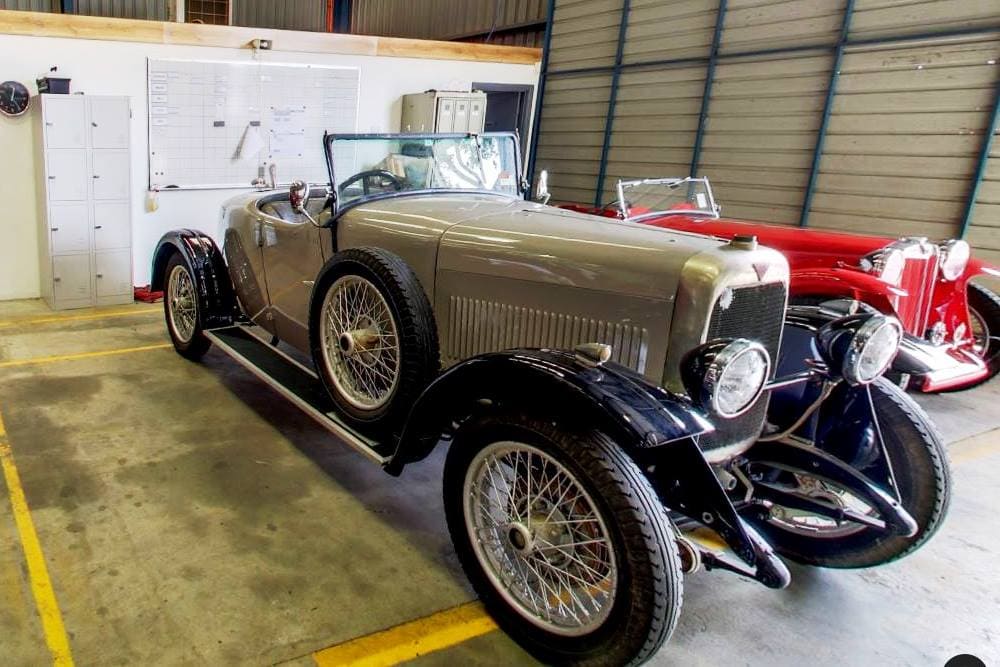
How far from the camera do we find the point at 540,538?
6.59 ft

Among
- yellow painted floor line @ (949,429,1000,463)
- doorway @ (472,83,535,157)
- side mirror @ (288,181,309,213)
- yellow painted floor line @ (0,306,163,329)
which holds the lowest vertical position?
yellow painted floor line @ (0,306,163,329)

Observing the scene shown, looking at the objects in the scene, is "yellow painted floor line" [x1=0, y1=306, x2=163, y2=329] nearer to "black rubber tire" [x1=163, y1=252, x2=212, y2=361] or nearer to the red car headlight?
"black rubber tire" [x1=163, y1=252, x2=212, y2=361]

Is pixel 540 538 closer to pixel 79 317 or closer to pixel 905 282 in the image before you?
pixel 905 282

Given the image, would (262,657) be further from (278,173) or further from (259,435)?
(278,173)

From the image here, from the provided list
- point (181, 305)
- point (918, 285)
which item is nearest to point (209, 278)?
point (181, 305)

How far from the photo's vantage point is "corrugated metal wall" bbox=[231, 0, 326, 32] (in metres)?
14.2

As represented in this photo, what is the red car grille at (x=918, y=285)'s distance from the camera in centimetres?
438

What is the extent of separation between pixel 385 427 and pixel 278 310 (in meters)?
Answer: 1.45

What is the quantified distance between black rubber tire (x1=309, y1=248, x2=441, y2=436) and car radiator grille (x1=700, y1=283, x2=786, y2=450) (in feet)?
3.56

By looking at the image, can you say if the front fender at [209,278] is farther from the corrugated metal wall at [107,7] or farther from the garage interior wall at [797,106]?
the corrugated metal wall at [107,7]

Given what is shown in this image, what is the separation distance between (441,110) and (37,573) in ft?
19.0

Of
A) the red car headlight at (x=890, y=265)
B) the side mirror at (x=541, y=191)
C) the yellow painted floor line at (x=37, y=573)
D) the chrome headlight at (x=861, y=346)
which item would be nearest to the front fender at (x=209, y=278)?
the yellow painted floor line at (x=37, y=573)

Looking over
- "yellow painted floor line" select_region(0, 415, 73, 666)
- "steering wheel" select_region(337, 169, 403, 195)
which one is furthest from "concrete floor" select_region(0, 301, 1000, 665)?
"steering wheel" select_region(337, 169, 403, 195)

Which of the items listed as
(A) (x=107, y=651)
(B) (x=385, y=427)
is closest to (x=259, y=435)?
(B) (x=385, y=427)
